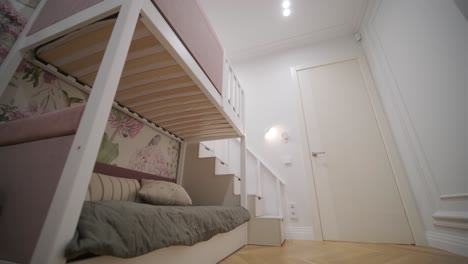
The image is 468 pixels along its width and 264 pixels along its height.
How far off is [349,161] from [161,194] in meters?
2.15

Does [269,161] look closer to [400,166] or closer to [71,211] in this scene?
[400,166]

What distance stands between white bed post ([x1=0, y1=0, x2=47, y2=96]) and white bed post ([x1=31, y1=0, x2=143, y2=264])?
2.41ft

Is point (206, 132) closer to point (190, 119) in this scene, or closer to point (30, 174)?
point (190, 119)

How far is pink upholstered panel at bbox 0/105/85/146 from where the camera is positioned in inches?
23.0

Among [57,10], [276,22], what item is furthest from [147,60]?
[276,22]

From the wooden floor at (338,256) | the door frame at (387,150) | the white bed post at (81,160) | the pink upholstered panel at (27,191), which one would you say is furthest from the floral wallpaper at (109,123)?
the door frame at (387,150)

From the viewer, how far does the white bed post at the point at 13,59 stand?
894 millimetres

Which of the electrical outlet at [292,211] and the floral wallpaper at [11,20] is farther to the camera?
the electrical outlet at [292,211]

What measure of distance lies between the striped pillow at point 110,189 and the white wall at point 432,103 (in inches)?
91.9

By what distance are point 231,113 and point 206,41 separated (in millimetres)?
651

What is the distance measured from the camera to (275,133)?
268 centimetres

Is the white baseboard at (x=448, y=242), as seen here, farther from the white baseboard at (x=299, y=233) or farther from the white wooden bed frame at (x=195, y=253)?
the white wooden bed frame at (x=195, y=253)

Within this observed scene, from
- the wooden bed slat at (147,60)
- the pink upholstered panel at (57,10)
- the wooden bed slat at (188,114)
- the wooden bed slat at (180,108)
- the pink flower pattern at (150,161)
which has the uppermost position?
the pink upholstered panel at (57,10)

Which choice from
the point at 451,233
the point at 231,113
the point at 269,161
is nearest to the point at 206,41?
the point at 231,113
